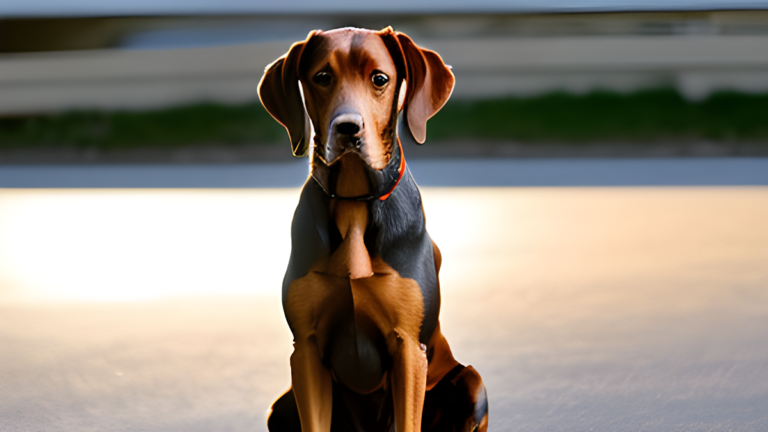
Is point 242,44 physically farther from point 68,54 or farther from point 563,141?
point 563,141

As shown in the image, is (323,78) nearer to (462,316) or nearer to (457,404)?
(457,404)

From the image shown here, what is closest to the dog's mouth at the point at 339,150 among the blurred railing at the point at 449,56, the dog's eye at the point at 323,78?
the dog's eye at the point at 323,78

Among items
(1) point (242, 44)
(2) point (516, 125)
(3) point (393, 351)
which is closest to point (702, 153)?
(2) point (516, 125)

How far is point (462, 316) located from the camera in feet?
9.60

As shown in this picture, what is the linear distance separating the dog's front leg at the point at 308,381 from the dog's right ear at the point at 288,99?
1.21 ft

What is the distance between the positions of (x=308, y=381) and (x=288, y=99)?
0.54m

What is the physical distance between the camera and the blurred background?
2.27 metres

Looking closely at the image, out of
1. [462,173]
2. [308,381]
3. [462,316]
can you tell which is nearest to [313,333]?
[308,381]

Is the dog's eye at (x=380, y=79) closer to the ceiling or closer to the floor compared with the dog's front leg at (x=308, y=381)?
closer to the ceiling

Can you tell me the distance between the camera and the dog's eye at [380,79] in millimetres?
1319

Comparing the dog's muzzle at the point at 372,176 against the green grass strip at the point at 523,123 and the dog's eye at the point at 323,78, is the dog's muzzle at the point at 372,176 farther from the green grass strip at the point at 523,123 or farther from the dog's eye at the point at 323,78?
the green grass strip at the point at 523,123

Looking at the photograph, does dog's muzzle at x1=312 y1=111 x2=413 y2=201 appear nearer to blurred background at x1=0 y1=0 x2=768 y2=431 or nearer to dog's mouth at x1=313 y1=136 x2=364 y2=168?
dog's mouth at x1=313 y1=136 x2=364 y2=168

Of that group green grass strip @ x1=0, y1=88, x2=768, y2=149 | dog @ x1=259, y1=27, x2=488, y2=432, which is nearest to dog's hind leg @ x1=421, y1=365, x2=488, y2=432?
dog @ x1=259, y1=27, x2=488, y2=432

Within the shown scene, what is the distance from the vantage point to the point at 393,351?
1406 millimetres
